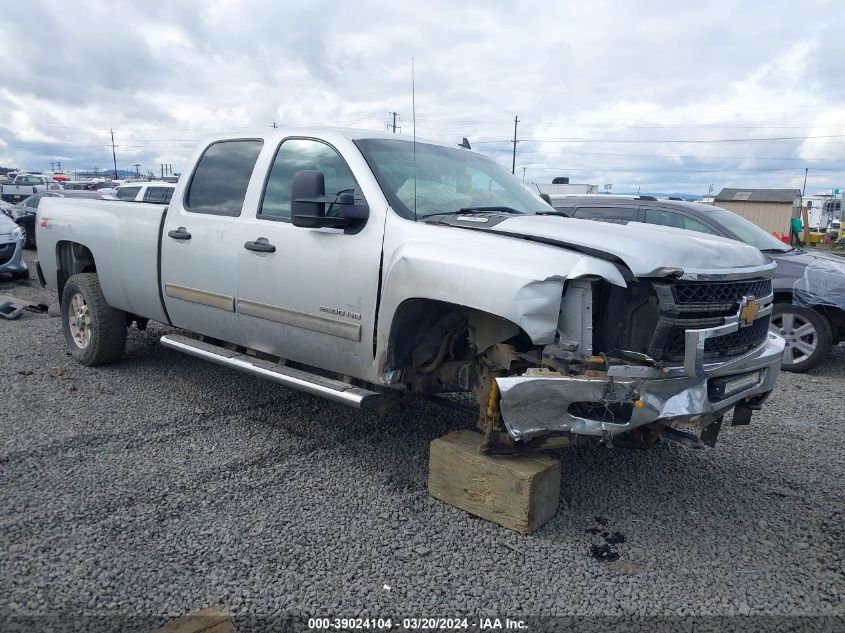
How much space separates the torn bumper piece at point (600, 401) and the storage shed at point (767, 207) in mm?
21824

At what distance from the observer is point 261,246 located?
4.26m

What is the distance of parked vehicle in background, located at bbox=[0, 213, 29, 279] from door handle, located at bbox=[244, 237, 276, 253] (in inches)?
347

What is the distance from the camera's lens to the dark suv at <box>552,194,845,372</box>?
6785 millimetres

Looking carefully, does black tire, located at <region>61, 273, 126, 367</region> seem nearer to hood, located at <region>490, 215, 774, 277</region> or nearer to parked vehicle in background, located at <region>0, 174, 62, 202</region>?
hood, located at <region>490, 215, 774, 277</region>

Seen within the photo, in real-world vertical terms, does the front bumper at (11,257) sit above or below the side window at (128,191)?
below

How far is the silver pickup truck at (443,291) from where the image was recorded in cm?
306

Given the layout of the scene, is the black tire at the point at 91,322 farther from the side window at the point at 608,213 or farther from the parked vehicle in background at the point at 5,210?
the parked vehicle in background at the point at 5,210

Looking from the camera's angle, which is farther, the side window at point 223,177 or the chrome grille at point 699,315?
the side window at point 223,177

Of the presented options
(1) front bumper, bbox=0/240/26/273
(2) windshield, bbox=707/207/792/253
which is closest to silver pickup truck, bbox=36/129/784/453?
(2) windshield, bbox=707/207/792/253

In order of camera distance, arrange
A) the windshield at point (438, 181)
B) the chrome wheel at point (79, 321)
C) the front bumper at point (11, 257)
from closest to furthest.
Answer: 1. the windshield at point (438, 181)
2. the chrome wheel at point (79, 321)
3. the front bumper at point (11, 257)

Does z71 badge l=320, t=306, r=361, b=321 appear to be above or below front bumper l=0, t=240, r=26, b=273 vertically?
above

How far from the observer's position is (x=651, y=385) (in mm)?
3062

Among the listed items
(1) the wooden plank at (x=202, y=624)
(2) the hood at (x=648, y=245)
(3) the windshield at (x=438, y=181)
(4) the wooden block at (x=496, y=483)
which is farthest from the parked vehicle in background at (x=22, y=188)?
(1) the wooden plank at (x=202, y=624)

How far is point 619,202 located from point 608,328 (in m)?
5.55
